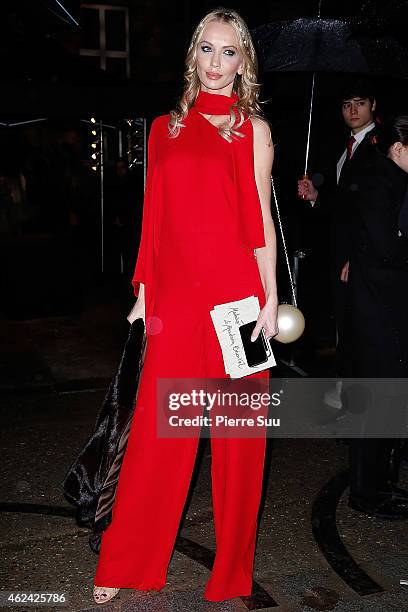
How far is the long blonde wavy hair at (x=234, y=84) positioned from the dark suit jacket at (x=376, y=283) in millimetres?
1151

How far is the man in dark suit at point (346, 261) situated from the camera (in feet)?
12.7

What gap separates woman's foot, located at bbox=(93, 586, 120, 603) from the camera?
3.02 m

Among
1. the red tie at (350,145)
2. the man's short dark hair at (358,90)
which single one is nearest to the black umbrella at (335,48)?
the man's short dark hair at (358,90)

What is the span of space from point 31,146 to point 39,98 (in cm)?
641

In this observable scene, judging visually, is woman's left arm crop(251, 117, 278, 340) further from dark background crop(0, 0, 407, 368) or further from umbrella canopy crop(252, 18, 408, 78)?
umbrella canopy crop(252, 18, 408, 78)

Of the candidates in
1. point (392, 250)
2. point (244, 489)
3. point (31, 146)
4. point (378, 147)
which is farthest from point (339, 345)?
point (31, 146)

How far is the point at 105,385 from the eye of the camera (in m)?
6.27

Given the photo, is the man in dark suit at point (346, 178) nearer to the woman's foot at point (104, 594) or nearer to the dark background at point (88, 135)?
the dark background at point (88, 135)

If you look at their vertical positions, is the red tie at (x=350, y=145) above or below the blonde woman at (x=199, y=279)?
above

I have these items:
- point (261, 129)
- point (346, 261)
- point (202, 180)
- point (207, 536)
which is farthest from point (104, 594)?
point (346, 261)

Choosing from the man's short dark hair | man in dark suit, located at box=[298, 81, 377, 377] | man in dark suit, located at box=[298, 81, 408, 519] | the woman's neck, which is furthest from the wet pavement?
the man's short dark hair

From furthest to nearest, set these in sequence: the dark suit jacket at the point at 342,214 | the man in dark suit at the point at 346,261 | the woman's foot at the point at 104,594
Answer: the dark suit jacket at the point at 342,214 < the man in dark suit at the point at 346,261 < the woman's foot at the point at 104,594

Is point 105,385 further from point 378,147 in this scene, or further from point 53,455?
point 378,147

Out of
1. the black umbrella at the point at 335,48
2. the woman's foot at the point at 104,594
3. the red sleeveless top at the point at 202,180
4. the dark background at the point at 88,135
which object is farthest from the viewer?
the dark background at the point at 88,135
